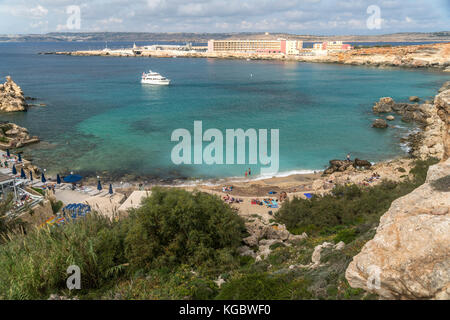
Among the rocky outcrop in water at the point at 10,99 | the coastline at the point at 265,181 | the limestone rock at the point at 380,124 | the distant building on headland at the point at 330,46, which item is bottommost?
the coastline at the point at 265,181

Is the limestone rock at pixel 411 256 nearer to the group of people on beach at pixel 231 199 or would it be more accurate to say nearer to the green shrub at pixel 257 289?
the green shrub at pixel 257 289

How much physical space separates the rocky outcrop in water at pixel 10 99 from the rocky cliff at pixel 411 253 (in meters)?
47.9

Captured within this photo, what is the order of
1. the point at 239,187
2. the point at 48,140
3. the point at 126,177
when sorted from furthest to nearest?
the point at 48,140 → the point at 126,177 → the point at 239,187

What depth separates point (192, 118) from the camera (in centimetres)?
3953

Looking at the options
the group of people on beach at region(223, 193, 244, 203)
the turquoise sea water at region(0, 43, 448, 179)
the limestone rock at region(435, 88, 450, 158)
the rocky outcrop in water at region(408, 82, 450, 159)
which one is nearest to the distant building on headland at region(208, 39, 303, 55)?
the turquoise sea water at region(0, 43, 448, 179)

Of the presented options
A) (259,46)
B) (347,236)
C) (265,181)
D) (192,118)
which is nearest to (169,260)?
(347,236)

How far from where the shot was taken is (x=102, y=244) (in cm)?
909

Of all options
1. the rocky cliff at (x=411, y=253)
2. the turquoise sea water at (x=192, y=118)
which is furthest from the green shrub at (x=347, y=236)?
the turquoise sea water at (x=192, y=118)

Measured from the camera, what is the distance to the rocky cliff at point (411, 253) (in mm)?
4410

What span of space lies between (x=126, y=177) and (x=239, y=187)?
27.0 feet

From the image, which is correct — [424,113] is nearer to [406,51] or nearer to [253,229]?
[253,229]

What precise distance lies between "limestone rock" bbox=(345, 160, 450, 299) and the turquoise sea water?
758 inches

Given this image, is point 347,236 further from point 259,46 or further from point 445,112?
point 259,46
